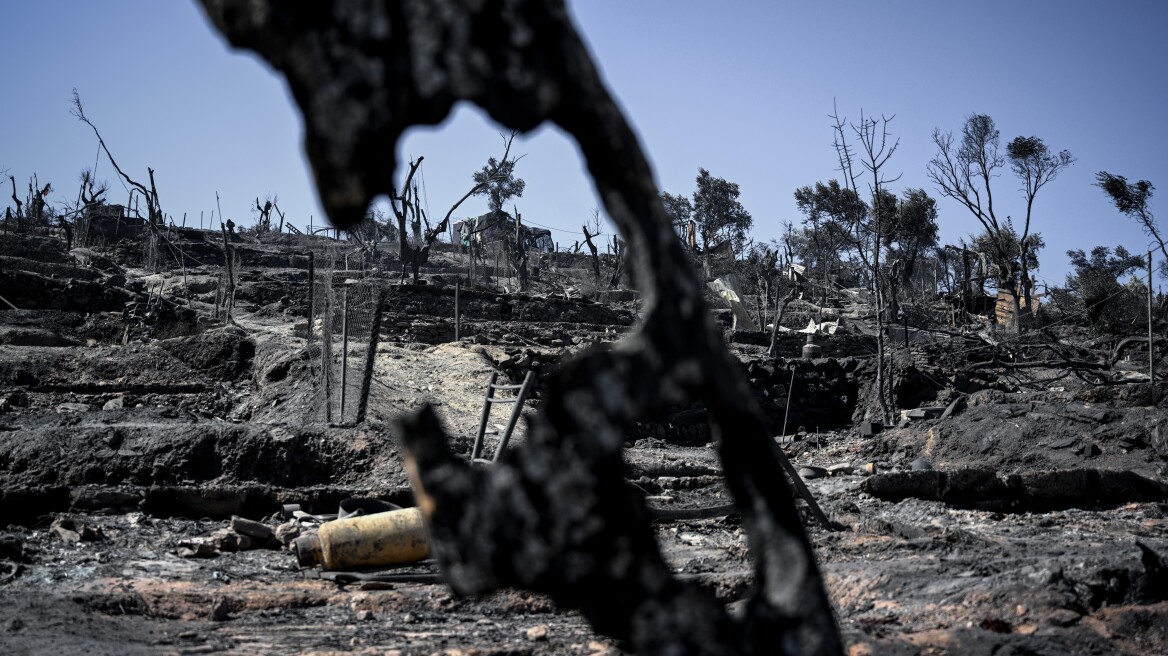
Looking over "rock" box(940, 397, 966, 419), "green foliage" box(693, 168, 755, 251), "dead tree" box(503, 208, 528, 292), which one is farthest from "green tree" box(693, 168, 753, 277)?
"rock" box(940, 397, 966, 419)

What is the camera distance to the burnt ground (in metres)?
5.27

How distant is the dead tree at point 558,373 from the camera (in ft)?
4.92

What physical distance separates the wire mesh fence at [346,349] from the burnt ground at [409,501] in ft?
1.41

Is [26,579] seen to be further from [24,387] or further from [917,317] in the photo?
[917,317]

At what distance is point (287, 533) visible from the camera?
324 inches

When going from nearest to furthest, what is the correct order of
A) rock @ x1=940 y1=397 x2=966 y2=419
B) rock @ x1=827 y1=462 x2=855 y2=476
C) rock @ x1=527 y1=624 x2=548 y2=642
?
rock @ x1=527 y1=624 x2=548 y2=642 → rock @ x1=827 y1=462 x2=855 y2=476 → rock @ x1=940 y1=397 x2=966 y2=419

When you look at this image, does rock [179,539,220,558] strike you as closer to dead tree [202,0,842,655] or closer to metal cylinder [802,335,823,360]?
dead tree [202,0,842,655]

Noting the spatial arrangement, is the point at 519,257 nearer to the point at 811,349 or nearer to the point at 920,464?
the point at 811,349

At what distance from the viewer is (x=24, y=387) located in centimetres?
1478

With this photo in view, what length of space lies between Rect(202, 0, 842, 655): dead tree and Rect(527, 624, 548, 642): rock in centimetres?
375

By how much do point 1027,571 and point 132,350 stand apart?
51.5 feet

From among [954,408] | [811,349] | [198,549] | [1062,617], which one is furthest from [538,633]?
[811,349]

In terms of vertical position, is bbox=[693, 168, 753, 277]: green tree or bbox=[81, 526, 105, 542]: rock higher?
bbox=[693, 168, 753, 277]: green tree

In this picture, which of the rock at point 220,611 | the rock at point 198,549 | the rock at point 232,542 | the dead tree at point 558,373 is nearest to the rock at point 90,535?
the rock at point 198,549
